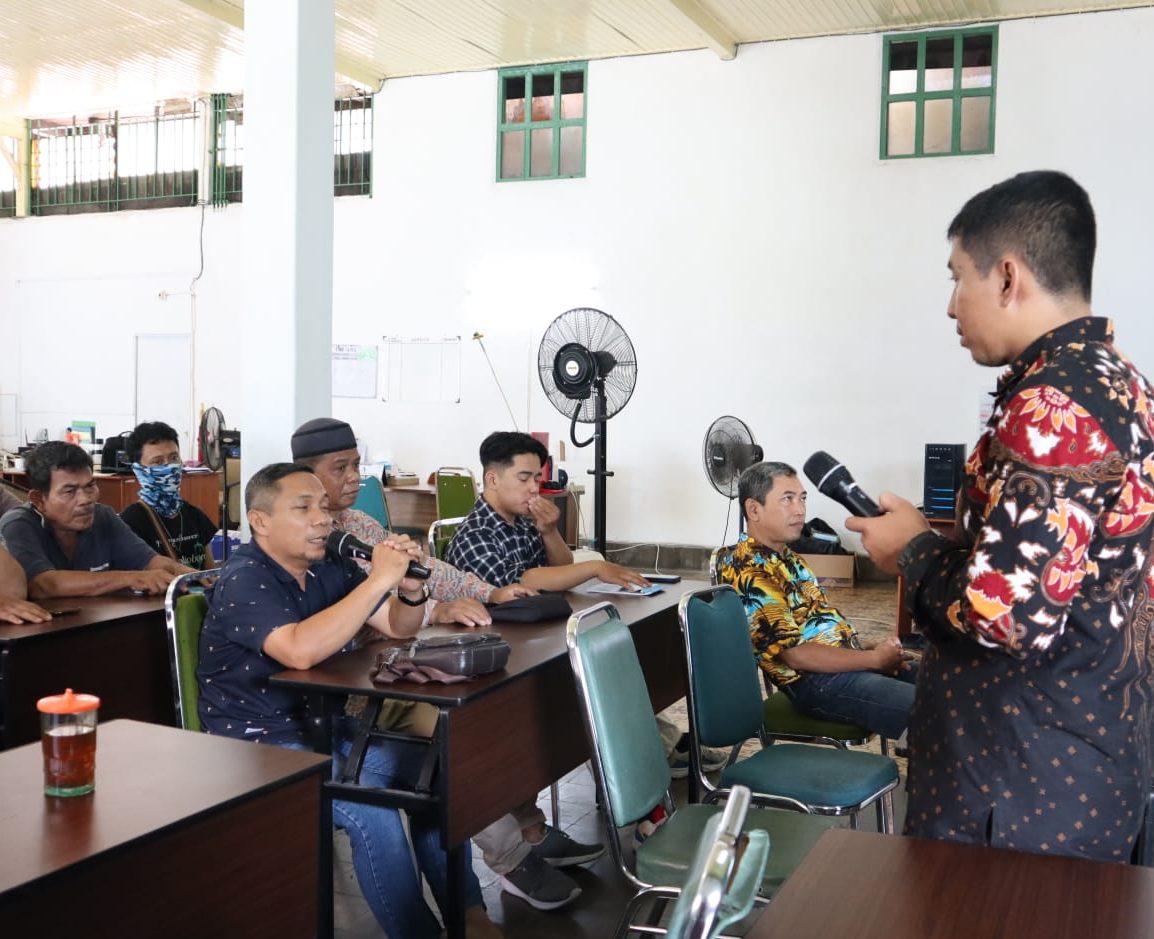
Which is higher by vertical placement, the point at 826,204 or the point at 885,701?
the point at 826,204

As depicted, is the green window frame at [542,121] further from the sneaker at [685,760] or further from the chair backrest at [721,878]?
the chair backrest at [721,878]

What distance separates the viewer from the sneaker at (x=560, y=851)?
3293 millimetres

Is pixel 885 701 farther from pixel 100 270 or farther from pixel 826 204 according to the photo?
pixel 100 270

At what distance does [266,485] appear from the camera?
281 centimetres

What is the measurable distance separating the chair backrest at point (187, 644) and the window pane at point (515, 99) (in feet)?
24.8

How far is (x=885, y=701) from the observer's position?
10.4 ft

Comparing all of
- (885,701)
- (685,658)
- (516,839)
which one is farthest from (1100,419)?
(516,839)

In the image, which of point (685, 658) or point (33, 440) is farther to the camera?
point (33, 440)

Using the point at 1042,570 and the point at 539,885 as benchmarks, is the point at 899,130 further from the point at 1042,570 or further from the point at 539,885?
the point at 1042,570

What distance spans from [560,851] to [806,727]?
2.49 feet

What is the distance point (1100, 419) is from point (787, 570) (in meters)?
1.96

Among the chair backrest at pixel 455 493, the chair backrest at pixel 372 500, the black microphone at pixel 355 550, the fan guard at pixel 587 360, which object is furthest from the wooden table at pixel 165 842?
the chair backrest at pixel 455 493

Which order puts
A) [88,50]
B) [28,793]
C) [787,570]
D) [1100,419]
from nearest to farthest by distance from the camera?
[1100,419], [28,793], [787,570], [88,50]

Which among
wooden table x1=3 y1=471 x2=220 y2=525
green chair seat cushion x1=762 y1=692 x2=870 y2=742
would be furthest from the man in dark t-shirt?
wooden table x1=3 y1=471 x2=220 y2=525
